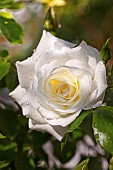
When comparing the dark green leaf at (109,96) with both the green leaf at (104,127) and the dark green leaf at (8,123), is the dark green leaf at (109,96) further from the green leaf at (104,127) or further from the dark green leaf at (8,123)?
the dark green leaf at (8,123)

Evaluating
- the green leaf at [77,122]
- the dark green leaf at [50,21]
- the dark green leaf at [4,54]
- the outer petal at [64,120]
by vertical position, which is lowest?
the outer petal at [64,120]

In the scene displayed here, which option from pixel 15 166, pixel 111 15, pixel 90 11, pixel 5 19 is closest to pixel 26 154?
pixel 15 166

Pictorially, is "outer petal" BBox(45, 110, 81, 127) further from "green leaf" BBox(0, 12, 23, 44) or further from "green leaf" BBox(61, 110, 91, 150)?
"green leaf" BBox(0, 12, 23, 44)

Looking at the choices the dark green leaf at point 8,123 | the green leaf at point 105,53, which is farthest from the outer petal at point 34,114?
the dark green leaf at point 8,123

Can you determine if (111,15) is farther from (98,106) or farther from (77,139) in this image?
(98,106)

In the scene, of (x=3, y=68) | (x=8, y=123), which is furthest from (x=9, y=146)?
(x=3, y=68)

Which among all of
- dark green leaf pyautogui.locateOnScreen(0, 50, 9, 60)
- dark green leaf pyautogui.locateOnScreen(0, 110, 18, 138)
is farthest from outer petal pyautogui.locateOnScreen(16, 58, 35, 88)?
dark green leaf pyautogui.locateOnScreen(0, 110, 18, 138)
